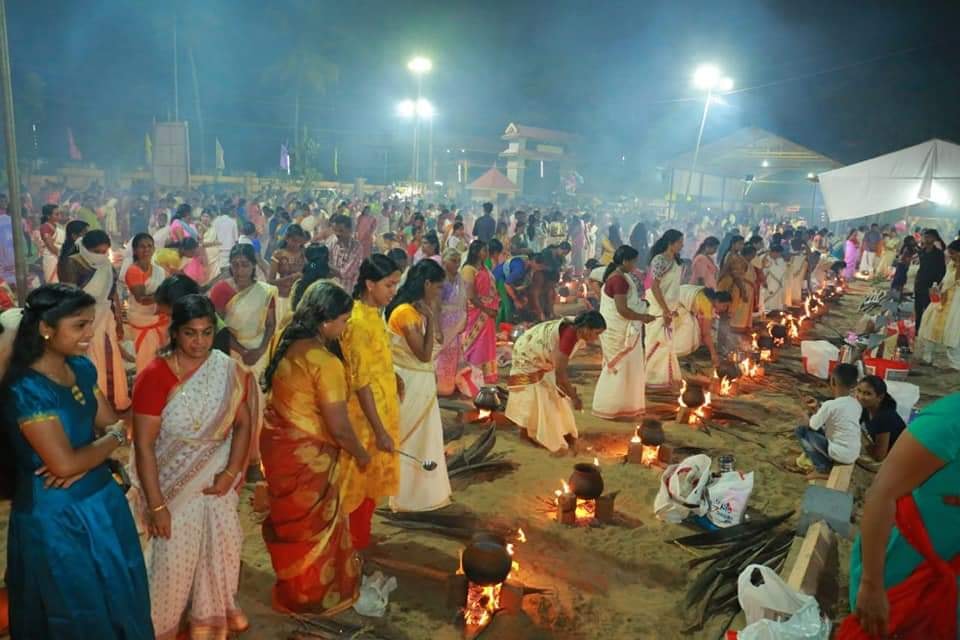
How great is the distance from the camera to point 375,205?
21297 millimetres

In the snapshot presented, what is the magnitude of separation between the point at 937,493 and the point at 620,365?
17.0 ft

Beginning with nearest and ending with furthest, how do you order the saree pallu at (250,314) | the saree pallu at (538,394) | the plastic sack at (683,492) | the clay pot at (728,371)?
the plastic sack at (683,492) → the saree pallu at (250,314) → the saree pallu at (538,394) → the clay pot at (728,371)

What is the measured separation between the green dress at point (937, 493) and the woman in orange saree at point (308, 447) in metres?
2.48

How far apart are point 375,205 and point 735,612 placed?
18772mm

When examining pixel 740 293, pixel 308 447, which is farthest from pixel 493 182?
pixel 308 447

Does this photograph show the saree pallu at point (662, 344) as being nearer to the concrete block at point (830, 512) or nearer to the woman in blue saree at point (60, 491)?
the concrete block at point (830, 512)

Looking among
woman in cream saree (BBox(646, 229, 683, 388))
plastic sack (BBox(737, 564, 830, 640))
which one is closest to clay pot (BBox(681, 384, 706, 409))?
woman in cream saree (BBox(646, 229, 683, 388))

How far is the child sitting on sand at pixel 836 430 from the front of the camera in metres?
5.70

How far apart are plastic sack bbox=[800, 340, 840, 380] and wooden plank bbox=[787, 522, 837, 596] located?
18.3 feet

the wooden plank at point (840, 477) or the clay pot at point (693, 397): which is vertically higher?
A: the clay pot at point (693, 397)

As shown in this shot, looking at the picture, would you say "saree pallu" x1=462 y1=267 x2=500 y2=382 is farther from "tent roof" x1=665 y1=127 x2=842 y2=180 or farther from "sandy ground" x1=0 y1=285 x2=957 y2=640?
"tent roof" x1=665 y1=127 x2=842 y2=180

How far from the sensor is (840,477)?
5.62 m

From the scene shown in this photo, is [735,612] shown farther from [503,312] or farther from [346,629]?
[503,312]

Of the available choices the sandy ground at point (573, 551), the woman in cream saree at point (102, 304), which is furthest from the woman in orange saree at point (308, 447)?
the woman in cream saree at point (102, 304)
